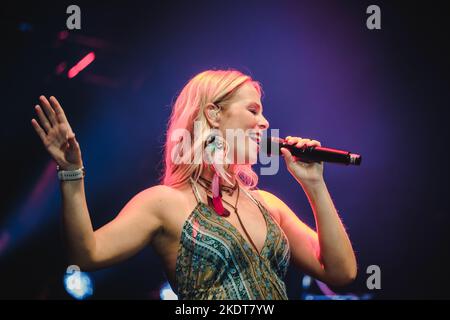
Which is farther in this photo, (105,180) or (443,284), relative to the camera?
(443,284)

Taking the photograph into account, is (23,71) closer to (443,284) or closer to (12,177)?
(12,177)

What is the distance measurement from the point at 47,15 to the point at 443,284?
8.56 feet

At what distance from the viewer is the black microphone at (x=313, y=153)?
5.68ft

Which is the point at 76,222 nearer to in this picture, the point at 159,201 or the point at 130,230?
the point at 130,230

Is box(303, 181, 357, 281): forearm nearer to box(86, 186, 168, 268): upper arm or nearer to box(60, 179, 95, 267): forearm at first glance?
box(86, 186, 168, 268): upper arm

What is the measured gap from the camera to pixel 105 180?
265cm

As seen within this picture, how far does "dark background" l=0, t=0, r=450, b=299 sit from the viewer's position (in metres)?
2.54

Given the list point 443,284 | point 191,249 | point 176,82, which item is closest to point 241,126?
→ point 191,249

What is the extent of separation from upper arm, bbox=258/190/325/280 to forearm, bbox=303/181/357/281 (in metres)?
0.05

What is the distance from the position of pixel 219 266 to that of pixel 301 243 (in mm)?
477

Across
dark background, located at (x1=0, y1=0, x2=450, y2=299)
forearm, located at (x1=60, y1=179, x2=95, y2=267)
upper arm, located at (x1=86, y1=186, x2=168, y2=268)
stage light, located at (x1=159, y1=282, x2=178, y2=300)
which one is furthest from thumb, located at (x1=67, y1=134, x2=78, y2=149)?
stage light, located at (x1=159, y1=282, x2=178, y2=300)

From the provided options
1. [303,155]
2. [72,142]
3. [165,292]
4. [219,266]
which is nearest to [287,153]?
[303,155]

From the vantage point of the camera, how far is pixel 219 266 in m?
1.66

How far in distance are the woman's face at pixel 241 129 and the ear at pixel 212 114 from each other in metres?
0.02
